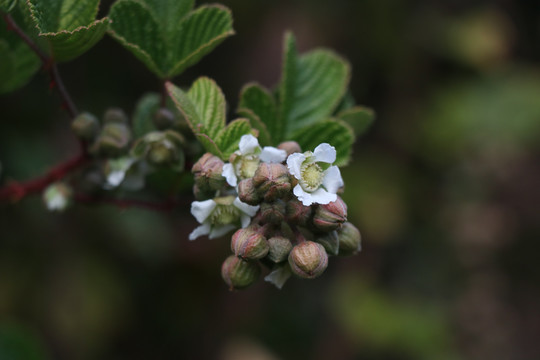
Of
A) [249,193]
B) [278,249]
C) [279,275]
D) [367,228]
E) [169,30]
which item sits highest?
[169,30]

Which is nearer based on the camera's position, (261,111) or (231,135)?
(231,135)

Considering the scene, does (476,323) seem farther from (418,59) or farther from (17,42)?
(17,42)

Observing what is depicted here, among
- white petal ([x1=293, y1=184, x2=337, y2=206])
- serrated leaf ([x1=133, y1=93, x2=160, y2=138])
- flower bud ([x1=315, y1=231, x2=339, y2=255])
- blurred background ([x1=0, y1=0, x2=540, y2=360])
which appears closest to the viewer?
white petal ([x1=293, y1=184, x2=337, y2=206])

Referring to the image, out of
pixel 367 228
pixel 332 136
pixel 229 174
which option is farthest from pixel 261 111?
pixel 367 228

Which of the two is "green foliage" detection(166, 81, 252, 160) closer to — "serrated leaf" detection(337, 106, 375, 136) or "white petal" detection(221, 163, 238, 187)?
"white petal" detection(221, 163, 238, 187)

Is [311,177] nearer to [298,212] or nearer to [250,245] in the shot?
[298,212]

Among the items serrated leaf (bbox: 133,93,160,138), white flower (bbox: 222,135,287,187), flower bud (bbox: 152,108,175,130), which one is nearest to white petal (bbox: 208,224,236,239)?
white flower (bbox: 222,135,287,187)

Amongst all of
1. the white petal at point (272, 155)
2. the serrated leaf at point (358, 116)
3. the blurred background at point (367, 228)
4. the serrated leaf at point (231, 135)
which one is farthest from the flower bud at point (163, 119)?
the blurred background at point (367, 228)
